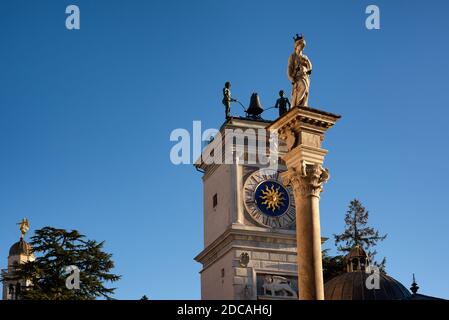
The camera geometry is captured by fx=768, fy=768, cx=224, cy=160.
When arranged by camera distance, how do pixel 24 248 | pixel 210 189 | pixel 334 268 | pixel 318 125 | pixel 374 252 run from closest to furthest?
pixel 318 125
pixel 210 189
pixel 334 268
pixel 374 252
pixel 24 248

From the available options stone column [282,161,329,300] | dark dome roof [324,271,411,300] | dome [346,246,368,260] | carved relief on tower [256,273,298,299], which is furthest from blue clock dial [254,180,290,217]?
stone column [282,161,329,300]

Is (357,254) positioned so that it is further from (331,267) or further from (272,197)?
(272,197)

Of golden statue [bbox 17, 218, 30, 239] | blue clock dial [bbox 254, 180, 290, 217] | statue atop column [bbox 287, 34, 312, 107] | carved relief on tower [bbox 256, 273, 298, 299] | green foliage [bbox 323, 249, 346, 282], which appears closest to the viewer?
statue atop column [bbox 287, 34, 312, 107]

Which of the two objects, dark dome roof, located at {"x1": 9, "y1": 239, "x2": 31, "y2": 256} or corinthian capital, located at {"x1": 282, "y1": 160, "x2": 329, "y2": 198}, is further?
dark dome roof, located at {"x1": 9, "y1": 239, "x2": 31, "y2": 256}

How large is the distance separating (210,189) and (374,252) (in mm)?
22536

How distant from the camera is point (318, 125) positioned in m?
19.4

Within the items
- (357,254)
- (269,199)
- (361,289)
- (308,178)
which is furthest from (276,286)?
(308,178)

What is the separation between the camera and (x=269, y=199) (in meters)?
41.7

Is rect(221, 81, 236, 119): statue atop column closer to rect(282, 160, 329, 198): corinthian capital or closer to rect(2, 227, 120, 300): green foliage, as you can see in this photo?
rect(2, 227, 120, 300): green foliage

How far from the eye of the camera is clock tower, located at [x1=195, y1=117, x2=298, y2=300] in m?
39.9

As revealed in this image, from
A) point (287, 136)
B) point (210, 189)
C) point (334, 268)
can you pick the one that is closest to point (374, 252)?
point (334, 268)

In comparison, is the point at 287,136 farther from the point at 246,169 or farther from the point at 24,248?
the point at 24,248
